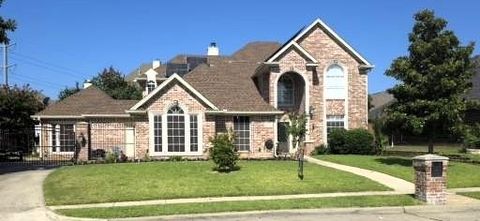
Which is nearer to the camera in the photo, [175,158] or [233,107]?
[175,158]

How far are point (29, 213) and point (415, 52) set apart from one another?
1711 centimetres

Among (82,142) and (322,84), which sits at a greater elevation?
(322,84)

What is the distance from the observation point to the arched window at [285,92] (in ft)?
125

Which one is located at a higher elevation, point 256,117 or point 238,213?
point 256,117

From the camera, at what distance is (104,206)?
16.7 m

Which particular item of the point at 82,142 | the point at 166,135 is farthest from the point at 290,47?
the point at 82,142

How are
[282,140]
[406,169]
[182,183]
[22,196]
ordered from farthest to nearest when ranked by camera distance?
[282,140] < [406,169] < [182,183] < [22,196]

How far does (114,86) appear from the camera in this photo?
6488 centimetres

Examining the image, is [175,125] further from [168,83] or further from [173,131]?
[168,83]

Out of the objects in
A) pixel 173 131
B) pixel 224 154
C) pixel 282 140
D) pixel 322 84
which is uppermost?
pixel 322 84

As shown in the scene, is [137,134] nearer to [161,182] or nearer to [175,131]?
[175,131]

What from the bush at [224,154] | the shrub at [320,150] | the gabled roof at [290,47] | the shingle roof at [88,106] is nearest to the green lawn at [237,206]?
the bush at [224,154]

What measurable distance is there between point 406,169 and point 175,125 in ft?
38.2

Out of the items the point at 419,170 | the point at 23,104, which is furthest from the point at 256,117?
the point at 23,104
